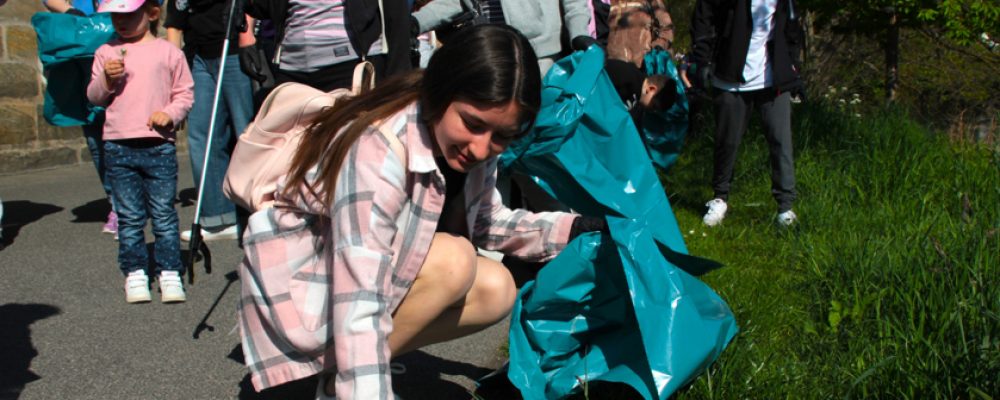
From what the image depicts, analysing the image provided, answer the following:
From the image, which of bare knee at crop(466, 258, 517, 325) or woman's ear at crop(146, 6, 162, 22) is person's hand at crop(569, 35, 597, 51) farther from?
bare knee at crop(466, 258, 517, 325)

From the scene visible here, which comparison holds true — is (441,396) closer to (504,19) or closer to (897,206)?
(504,19)

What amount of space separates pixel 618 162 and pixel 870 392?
48.5 inches

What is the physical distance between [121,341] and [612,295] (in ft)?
6.87

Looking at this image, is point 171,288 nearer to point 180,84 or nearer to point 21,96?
point 180,84

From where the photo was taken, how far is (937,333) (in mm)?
3287

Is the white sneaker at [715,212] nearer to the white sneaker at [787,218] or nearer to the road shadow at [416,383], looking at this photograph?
the white sneaker at [787,218]

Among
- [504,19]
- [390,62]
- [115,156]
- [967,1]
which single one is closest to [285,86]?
[390,62]

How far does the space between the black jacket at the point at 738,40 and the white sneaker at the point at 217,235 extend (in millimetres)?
3030

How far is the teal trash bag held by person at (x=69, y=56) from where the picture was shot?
591cm

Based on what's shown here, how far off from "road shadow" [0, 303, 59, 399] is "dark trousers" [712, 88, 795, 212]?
12.4 ft

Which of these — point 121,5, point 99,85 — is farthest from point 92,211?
point 121,5

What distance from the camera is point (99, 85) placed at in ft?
15.7

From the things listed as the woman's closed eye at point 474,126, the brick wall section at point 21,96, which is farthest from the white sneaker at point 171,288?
the brick wall section at point 21,96

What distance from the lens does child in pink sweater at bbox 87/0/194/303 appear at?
15.6 feet
